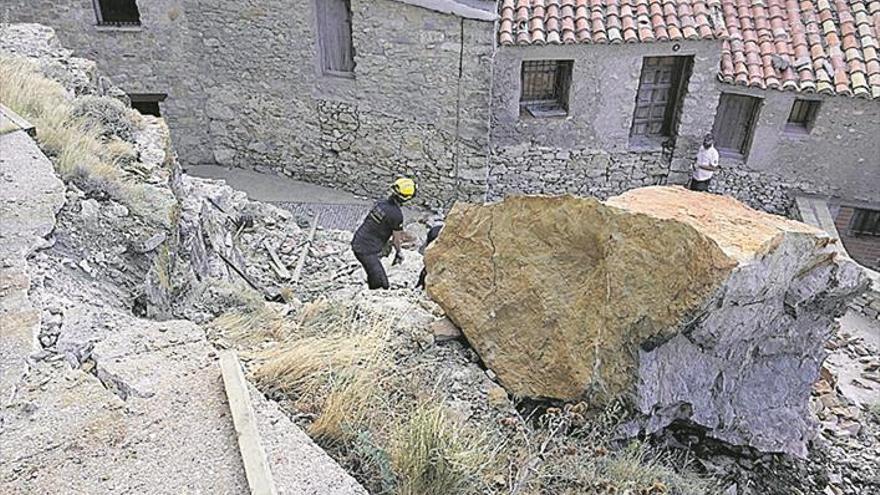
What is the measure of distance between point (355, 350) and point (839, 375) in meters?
5.35

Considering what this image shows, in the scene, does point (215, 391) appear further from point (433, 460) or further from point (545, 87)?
point (545, 87)

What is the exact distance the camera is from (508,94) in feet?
31.3

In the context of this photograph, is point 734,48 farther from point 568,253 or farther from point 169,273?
point 169,273

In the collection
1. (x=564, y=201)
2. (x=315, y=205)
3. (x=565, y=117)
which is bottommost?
(x=315, y=205)

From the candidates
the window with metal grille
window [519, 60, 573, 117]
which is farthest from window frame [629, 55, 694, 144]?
the window with metal grille

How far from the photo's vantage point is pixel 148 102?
11.1 meters

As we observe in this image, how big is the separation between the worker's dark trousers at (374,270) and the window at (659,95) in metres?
5.06

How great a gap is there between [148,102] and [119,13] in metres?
1.40

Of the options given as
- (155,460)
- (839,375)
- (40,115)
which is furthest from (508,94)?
(155,460)

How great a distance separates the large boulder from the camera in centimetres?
409

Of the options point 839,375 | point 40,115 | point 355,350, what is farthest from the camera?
point 839,375

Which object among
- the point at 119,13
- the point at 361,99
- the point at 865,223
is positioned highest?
the point at 119,13

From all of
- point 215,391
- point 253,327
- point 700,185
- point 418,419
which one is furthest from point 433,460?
point 700,185

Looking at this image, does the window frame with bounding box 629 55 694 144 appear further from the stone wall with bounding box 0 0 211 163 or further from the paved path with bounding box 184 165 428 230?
the stone wall with bounding box 0 0 211 163
